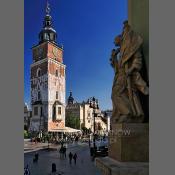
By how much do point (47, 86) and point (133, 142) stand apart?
52971 mm

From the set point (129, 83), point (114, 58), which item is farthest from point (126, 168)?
point (114, 58)

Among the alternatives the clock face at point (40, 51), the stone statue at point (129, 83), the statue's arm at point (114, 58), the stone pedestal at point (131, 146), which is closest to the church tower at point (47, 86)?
the clock face at point (40, 51)

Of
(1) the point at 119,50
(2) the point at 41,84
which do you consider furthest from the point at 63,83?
(1) the point at 119,50

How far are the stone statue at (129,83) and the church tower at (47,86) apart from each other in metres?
52.3

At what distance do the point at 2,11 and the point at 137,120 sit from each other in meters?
1.83

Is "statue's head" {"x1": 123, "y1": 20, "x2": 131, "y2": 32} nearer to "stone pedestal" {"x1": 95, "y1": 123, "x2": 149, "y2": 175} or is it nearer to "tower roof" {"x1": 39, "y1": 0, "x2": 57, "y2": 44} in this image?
"stone pedestal" {"x1": 95, "y1": 123, "x2": 149, "y2": 175}

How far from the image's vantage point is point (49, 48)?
58.0 meters

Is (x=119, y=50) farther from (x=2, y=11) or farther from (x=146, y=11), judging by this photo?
(x=2, y=11)

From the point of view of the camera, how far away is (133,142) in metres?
3.78

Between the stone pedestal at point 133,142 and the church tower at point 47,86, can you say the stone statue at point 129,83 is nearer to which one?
the stone pedestal at point 133,142

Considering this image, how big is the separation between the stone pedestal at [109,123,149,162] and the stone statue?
9cm

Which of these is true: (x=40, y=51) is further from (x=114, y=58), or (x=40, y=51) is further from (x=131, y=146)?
(x=131, y=146)

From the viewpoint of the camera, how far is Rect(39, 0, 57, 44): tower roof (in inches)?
2397

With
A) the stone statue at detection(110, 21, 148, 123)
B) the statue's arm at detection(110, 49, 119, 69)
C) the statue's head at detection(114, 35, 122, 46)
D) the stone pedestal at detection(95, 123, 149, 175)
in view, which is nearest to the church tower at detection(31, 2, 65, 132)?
the statue's arm at detection(110, 49, 119, 69)
